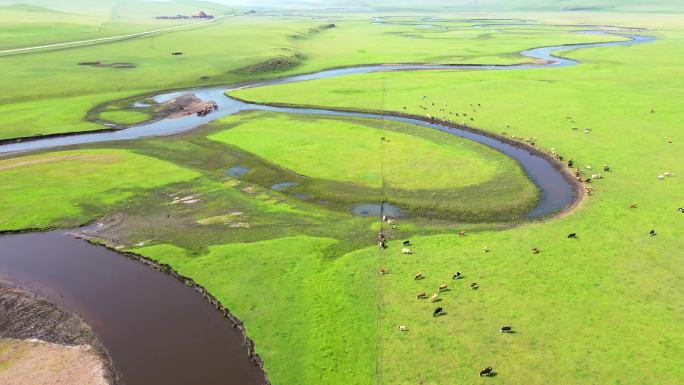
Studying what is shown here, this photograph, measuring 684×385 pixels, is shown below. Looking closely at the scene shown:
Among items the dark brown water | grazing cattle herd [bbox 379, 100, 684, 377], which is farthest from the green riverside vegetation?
the dark brown water

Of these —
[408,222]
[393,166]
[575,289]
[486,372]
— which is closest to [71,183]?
[393,166]

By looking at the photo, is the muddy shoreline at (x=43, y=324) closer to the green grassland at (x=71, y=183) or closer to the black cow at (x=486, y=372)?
the green grassland at (x=71, y=183)

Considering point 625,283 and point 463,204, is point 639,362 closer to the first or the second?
point 625,283

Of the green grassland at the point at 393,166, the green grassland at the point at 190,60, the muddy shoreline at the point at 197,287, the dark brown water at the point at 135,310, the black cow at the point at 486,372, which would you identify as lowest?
the dark brown water at the point at 135,310

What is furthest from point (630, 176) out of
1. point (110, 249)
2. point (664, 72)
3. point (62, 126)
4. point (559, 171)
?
point (62, 126)

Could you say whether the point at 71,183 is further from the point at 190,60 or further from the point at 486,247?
the point at 190,60

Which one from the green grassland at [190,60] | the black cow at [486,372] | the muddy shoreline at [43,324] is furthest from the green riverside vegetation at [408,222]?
the muddy shoreline at [43,324]

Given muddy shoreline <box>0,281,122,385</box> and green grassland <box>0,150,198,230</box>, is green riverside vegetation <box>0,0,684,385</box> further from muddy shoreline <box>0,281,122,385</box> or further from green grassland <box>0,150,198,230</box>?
muddy shoreline <box>0,281,122,385</box>

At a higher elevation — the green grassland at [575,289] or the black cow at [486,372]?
the green grassland at [575,289]
